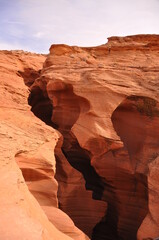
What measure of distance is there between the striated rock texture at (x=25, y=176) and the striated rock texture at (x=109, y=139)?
71.5 inches

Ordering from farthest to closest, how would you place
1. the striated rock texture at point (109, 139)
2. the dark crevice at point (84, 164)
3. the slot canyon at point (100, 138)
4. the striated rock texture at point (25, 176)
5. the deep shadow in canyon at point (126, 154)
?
the dark crevice at point (84, 164) → the deep shadow in canyon at point (126, 154) → the striated rock texture at point (109, 139) → the slot canyon at point (100, 138) → the striated rock texture at point (25, 176)

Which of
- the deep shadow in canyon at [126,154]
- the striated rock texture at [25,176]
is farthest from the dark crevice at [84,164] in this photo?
the striated rock texture at [25,176]

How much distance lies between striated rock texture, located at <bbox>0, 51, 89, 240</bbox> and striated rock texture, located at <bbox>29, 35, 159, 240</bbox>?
1.82 m

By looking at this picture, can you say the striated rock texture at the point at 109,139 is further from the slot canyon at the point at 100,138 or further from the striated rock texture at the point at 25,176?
the striated rock texture at the point at 25,176

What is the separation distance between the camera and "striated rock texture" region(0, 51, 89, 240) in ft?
10.9

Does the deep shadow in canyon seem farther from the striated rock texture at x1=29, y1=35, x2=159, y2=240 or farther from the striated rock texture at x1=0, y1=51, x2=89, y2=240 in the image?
the striated rock texture at x1=0, y1=51, x2=89, y2=240

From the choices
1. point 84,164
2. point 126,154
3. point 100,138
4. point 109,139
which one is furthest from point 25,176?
point 84,164

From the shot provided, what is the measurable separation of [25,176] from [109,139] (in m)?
3.45

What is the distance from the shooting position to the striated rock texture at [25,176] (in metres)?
3.33

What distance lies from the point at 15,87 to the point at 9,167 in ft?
16.3

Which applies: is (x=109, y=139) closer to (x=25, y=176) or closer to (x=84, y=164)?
(x=84, y=164)

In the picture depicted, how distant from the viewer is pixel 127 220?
964cm

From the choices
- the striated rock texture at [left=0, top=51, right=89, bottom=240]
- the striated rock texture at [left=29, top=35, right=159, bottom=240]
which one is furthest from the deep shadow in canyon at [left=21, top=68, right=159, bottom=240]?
the striated rock texture at [left=0, top=51, right=89, bottom=240]

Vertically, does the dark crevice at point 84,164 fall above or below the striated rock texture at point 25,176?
below
